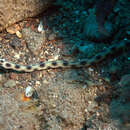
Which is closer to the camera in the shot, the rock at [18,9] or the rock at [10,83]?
the rock at [10,83]

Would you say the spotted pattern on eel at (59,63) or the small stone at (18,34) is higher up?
the small stone at (18,34)

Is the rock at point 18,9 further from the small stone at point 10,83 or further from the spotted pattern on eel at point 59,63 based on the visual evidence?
the small stone at point 10,83

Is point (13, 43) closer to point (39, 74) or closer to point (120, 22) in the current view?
point (39, 74)

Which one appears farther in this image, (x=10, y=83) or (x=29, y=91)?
(x=10, y=83)

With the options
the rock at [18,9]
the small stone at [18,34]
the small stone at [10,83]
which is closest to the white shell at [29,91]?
the small stone at [10,83]

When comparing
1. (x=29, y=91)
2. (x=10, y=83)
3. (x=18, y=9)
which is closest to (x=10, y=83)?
(x=10, y=83)

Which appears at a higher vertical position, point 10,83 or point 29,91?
point 10,83

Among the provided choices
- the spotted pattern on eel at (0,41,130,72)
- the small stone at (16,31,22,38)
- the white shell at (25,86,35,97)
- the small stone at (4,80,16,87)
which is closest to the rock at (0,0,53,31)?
the small stone at (16,31,22,38)

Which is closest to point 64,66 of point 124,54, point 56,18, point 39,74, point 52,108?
point 39,74

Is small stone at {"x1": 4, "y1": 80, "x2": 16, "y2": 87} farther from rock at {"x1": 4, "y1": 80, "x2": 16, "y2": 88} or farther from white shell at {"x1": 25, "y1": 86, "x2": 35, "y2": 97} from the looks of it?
white shell at {"x1": 25, "y1": 86, "x2": 35, "y2": 97}

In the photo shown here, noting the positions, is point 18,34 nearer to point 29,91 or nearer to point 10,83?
point 10,83
